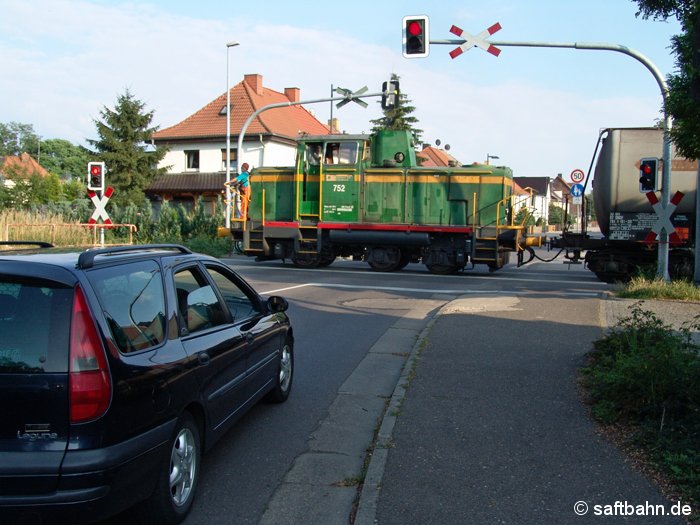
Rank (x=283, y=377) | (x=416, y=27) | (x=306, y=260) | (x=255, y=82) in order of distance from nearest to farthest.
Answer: (x=283, y=377)
(x=416, y=27)
(x=306, y=260)
(x=255, y=82)

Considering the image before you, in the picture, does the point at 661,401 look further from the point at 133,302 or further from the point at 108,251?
the point at 108,251

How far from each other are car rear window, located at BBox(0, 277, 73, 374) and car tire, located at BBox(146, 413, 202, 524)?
859 mm

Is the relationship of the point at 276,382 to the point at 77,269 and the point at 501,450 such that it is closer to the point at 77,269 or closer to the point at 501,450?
the point at 501,450

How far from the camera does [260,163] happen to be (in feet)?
150

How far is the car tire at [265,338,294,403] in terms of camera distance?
6295 millimetres

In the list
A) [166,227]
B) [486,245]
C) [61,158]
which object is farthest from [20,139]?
[486,245]

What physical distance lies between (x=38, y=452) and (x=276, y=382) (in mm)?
3131

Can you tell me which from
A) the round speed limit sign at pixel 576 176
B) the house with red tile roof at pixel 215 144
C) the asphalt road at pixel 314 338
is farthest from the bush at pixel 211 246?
the house with red tile roof at pixel 215 144

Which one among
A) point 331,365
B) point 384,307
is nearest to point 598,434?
point 331,365

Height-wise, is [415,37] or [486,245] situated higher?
[415,37]

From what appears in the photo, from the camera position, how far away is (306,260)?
22375mm

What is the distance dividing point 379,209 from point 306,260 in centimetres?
302

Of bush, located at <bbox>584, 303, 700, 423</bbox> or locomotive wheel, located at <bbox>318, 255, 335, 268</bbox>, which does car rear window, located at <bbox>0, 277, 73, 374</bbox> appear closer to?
bush, located at <bbox>584, 303, 700, 423</bbox>

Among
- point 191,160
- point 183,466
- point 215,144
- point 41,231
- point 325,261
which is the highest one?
point 215,144
